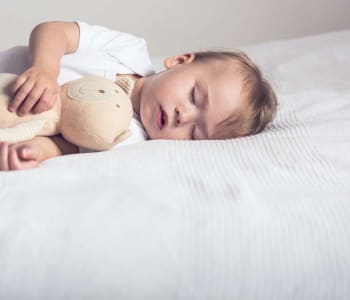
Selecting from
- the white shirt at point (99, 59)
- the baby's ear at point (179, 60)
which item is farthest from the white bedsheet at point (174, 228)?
the baby's ear at point (179, 60)

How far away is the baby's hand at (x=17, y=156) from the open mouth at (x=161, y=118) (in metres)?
0.30

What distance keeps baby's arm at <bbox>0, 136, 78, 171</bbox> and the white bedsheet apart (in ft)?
0.08

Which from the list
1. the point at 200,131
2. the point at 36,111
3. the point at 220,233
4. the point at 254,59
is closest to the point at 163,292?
the point at 220,233

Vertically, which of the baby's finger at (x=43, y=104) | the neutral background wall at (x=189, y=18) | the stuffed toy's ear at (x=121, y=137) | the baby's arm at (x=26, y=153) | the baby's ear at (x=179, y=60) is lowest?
the neutral background wall at (x=189, y=18)

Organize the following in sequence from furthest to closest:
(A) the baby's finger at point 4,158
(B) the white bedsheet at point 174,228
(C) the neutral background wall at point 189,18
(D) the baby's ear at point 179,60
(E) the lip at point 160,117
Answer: (C) the neutral background wall at point 189,18 → (D) the baby's ear at point 179,60 → (E) the lip at point 160,117 → (A) the baby's finger at point 4,158 → (B) the white bedsheet at point 174,228

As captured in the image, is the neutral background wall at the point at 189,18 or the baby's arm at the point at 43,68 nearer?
the baby's arm at the point at 43,68

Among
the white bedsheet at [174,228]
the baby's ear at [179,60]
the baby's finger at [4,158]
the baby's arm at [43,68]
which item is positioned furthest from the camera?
the baby's ear at [179,60]

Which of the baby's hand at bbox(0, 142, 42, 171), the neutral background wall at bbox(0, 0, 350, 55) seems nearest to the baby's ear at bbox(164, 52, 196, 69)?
the baby's hand at bbox(0, 142, 42, 171)

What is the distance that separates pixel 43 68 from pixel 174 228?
42 cm

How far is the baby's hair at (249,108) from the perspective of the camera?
1.00 metres

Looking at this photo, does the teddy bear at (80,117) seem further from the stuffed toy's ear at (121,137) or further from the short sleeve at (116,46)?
the short sleeve at (116,46)

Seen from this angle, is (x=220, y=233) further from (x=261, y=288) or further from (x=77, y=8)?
(x=77, y=8)

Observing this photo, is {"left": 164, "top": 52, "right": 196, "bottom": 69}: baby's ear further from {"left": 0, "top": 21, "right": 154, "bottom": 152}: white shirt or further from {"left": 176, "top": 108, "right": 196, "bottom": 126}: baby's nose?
{"left": 176, "top": 108, "right": 196, "bottom": 126}: baby's nose

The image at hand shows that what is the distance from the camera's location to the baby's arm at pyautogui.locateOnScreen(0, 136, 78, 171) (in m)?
0.66
